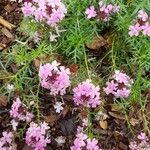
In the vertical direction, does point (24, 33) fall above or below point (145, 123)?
above

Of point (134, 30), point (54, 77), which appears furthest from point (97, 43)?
point (54, 77)

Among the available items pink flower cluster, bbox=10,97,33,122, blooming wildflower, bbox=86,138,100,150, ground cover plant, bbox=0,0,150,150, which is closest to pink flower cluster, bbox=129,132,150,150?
ground cover plant, bbox=0,0,150,150

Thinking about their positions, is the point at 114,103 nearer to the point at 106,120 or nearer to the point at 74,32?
the point at 106,120

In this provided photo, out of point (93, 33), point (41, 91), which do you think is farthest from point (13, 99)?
point (93, 33)

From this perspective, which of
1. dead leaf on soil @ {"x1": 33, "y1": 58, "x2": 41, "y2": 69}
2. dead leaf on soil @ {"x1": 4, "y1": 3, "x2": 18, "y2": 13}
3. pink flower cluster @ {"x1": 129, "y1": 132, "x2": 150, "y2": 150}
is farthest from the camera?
dead leaf on soil @ {"x1": 4, "y1": 3, "x2": 18, "y2": 13}

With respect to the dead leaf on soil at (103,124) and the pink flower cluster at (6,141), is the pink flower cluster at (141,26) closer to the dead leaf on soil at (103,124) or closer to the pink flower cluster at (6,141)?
the dead leaf on soil at (103,124)

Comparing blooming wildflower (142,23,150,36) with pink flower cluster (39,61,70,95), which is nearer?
pink flower cluster (39,61,70,95)

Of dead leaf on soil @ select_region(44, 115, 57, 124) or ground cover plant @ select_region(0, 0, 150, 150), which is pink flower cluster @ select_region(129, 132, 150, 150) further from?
dead leaf on soil @ select_region(44, 115, 57, 124)

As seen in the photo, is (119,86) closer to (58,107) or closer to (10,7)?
(58,107)
